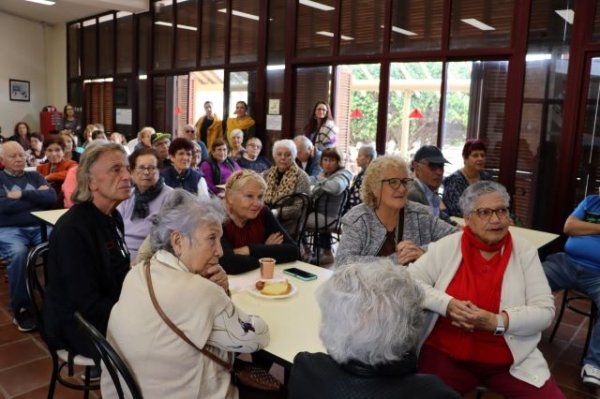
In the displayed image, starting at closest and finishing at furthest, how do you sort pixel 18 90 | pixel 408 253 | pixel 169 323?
pixel 169 323 < pixel 408 253 < pixel 18 90

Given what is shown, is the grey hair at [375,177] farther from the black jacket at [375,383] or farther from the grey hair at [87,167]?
the black jacket at [375,383]

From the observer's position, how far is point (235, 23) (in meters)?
7.25

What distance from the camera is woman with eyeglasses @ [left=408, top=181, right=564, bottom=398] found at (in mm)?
1710

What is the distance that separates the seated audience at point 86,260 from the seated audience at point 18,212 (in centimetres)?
168

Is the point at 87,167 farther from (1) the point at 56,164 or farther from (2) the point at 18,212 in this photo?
(1) the point at 56,164

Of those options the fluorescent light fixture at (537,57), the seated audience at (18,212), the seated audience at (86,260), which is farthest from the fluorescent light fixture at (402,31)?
the seated audience at (86,260)

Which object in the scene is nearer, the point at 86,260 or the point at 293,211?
the point at 86,260

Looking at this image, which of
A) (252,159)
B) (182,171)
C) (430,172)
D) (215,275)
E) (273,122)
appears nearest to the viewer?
(215,275)

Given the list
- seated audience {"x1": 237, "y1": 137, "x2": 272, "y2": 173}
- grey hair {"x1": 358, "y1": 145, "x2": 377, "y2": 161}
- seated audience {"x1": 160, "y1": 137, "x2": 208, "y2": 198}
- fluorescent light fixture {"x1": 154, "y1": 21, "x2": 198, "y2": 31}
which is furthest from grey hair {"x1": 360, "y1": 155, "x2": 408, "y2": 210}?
fluorescent light fixture {"x1": 154, "y1": 21, "x2": 198, "y2": 31}

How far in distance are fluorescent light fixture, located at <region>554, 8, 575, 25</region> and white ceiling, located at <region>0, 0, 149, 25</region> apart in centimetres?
672

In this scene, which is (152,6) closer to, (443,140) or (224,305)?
(443,140)

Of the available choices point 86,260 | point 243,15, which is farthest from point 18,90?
point 86,260

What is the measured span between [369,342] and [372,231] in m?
1.25

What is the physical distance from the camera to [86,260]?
5.65 feet
